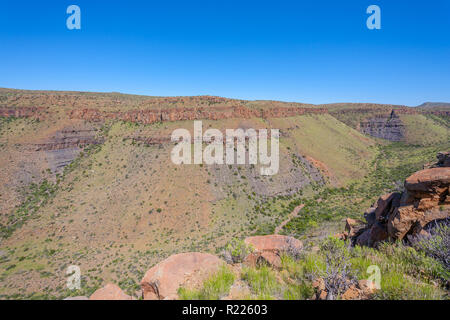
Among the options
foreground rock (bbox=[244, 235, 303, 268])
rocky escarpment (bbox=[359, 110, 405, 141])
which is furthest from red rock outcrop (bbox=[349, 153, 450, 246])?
rocky escarpment (bbox=[359, 110, 405, 141])

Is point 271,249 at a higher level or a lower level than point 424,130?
lower

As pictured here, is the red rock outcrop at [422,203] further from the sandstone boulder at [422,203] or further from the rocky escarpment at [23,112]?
the rocky escarpment at [23,112]

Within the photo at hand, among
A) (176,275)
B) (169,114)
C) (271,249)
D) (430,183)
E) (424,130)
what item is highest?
(169,114)

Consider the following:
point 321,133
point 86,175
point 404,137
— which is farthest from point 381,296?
point 404,137

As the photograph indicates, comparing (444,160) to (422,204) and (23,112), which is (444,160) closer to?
(422,204)

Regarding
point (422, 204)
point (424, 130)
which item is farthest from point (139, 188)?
point (424, 130)

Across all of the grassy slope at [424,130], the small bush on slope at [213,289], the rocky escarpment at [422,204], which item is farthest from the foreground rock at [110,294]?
the grassy slope at [424,130]
